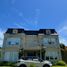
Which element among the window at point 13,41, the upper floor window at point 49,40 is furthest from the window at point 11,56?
the upper floor window at point 49,40

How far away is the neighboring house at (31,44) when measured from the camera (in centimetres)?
3344

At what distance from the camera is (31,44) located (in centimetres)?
3566

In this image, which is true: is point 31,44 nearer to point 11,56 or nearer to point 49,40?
point 49,40

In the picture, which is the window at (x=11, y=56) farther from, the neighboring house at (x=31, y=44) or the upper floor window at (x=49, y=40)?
the upper floor window at (x=49, y=40)

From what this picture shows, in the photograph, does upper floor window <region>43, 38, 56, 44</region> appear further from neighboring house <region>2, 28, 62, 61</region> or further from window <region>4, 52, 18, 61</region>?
window <region>4, 52, 18, 61</region>

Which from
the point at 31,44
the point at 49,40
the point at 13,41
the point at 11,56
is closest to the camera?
the point at 11,56

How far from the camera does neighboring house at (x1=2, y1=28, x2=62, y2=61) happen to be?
110 feet

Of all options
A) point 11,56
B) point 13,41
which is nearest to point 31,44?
point 13,41

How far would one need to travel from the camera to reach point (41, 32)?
37625 mm

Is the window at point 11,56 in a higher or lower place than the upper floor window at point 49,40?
lower

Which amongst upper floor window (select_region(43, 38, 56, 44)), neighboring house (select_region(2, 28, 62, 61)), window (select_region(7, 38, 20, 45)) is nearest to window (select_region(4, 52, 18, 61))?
neighboring house (select_region(2, 28, 62, 61))

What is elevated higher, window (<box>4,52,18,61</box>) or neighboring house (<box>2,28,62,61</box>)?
neighboring house (<box>2,28,62,61</box>)

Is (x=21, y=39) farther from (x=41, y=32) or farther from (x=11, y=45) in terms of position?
(x=41, y=32)

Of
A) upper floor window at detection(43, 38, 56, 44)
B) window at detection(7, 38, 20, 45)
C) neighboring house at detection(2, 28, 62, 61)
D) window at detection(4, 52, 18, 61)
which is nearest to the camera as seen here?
window at detection(4, 52, 18, 61)
